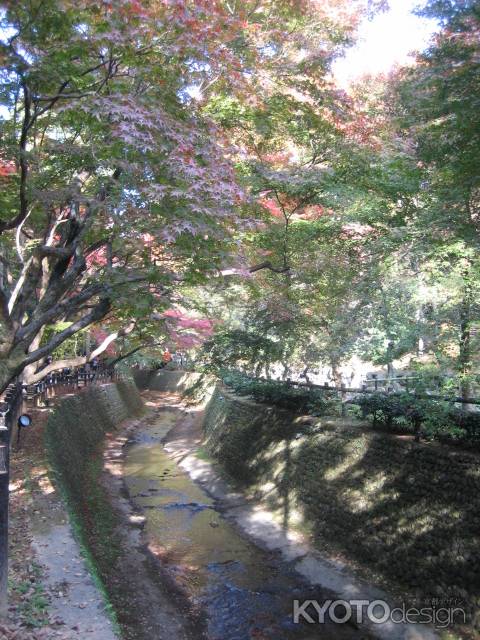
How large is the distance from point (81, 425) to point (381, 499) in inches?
485

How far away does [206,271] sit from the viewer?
8477mm

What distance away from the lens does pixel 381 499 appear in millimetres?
8984

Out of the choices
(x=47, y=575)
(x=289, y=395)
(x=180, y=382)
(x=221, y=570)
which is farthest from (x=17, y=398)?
(x=180, y=382)

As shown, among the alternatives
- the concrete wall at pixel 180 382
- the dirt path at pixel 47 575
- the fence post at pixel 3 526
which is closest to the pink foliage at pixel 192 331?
the concrete wall at pixel 180 382

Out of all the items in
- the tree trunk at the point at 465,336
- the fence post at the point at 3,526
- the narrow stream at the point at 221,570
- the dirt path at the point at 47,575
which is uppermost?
the tree trunk at the point at 465,336

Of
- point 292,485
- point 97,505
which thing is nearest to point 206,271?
point 292,485

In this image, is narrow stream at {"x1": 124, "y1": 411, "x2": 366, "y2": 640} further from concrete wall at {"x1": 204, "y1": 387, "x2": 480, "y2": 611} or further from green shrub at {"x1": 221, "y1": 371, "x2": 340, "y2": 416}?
green shrub at {"x1": 221, "y1": 371, "x2": 340, "y2": 416}

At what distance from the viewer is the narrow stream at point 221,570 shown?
725 centimetres

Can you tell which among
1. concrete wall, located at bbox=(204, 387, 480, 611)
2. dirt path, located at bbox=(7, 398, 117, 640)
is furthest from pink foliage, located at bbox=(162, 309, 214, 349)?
dirt path, located at bbox=(7, 398, 117, 640)

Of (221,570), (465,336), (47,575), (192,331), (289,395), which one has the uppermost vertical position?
(192,331)

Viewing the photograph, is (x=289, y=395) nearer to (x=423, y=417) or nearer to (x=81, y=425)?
(x=423, y=417)

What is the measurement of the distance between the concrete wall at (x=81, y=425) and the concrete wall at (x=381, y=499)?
5.00m

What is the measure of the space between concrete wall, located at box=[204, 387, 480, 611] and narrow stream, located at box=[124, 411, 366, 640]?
1295mm

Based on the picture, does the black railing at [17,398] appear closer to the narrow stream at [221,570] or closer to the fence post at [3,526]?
the fence post at [3,526]
